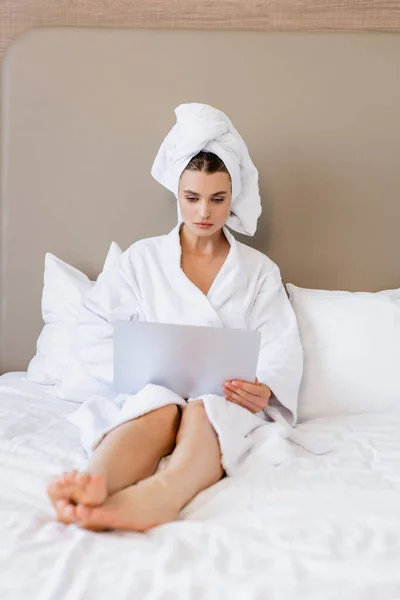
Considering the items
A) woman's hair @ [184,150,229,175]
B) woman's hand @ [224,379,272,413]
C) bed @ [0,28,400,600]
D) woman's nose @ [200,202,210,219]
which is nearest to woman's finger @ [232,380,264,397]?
woman's hand @ [224,379,272,413]

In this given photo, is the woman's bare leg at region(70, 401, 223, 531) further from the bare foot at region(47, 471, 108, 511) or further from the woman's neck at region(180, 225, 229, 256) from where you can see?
the woman's neck at region(180, 225, 229, 256)

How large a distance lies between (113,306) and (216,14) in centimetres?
100

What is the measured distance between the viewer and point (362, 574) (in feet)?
3.00

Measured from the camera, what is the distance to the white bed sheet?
86 centimetres

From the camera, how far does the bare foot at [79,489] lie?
1010mm

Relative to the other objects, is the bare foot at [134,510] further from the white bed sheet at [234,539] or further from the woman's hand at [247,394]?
the woman's hand at [247,394]

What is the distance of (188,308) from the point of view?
1717 millimetres

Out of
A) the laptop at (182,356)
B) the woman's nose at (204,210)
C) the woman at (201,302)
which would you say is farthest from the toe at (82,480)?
the woman's nose at (204,210)

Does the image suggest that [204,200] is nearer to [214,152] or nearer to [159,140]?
[214,152]

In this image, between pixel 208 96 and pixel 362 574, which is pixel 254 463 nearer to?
pixel 362 574

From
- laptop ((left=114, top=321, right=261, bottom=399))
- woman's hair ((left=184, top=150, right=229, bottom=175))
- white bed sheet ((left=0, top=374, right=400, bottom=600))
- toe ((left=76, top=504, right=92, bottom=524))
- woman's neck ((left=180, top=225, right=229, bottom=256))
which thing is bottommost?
white bed sheet ((left=0, top=374, right=400, bottom=600))

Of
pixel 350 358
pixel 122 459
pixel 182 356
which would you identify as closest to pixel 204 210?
pixel 182 356

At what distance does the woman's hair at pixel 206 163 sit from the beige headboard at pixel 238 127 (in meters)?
0.37

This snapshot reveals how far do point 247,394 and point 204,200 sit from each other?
50cm
